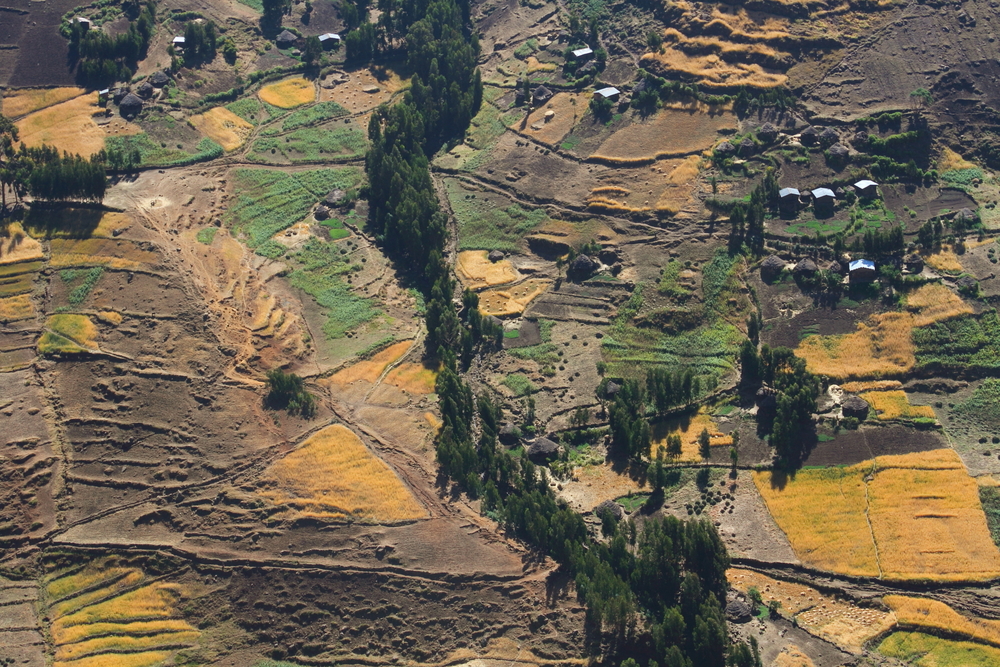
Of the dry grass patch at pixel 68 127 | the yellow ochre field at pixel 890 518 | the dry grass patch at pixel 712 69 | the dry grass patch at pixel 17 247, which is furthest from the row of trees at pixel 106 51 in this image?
the yellow ochre field at pixel 890 518

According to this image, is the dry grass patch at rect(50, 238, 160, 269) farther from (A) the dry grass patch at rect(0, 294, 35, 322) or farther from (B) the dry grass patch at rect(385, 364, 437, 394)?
(B) the dry grass patch at rect(385, 364, 437, 394)

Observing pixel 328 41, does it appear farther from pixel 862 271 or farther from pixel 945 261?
pixel 945 261

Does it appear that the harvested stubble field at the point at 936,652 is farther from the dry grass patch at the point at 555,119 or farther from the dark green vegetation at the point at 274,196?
the dark green vegetation at the point at 274,196

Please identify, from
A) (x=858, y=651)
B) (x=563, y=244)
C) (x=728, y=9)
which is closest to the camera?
(x=858, y=651)

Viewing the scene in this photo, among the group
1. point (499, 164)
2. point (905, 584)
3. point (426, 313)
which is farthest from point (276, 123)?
point (905, 584)

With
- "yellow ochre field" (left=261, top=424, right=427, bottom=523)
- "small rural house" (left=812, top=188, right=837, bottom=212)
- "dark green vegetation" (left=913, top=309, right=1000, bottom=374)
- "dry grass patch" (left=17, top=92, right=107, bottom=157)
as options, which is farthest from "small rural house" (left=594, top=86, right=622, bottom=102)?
"dry grass patch" (left=17, top=92, right=107, bottom=157)

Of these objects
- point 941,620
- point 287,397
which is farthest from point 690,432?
point 287,397

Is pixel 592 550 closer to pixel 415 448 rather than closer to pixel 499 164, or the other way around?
pixel 415 448
